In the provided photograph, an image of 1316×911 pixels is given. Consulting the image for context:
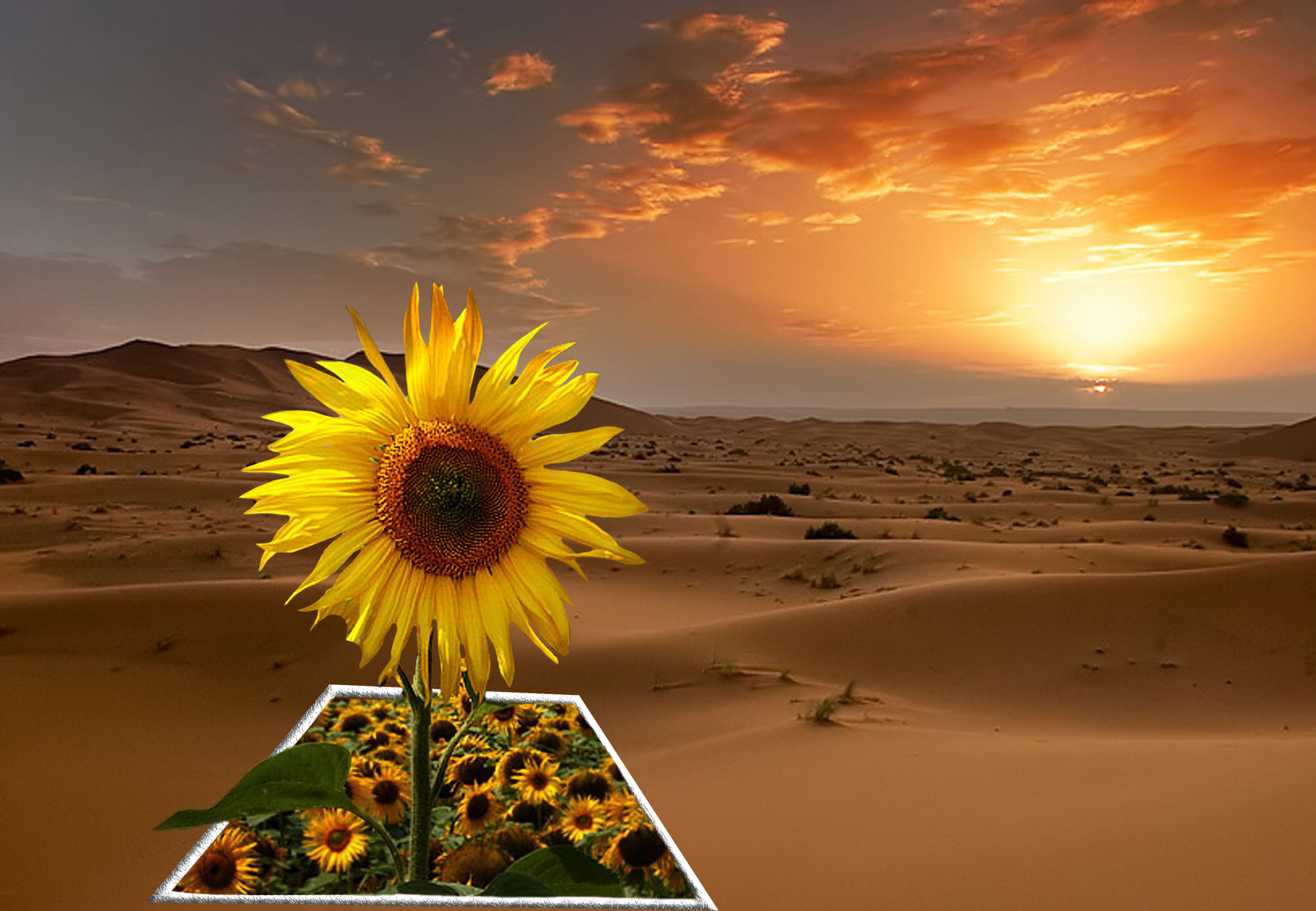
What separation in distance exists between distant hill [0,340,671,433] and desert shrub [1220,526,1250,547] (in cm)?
1878

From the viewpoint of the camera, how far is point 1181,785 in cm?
298

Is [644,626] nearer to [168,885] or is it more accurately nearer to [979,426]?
[168,885]

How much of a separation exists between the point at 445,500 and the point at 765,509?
55.6 feet

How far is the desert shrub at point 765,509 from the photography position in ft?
58.9

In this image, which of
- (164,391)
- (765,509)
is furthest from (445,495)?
(164,391)

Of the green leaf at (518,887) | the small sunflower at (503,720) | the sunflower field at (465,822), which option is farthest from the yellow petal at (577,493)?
the small sunflower at (503,720)

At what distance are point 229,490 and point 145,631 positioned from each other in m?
14.3

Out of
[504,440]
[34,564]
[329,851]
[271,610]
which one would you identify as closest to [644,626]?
[271,610]

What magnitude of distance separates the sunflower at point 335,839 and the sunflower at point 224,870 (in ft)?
0.42

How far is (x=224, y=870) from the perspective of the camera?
1800 millimetres

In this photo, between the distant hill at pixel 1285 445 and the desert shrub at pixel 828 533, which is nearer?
the desert shrub at pixel 828 533

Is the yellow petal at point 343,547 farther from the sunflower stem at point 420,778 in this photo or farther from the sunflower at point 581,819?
the sunflower at point 581,819

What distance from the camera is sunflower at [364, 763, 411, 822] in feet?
6.86

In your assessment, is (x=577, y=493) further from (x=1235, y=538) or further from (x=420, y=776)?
(x=1235, y=538)
